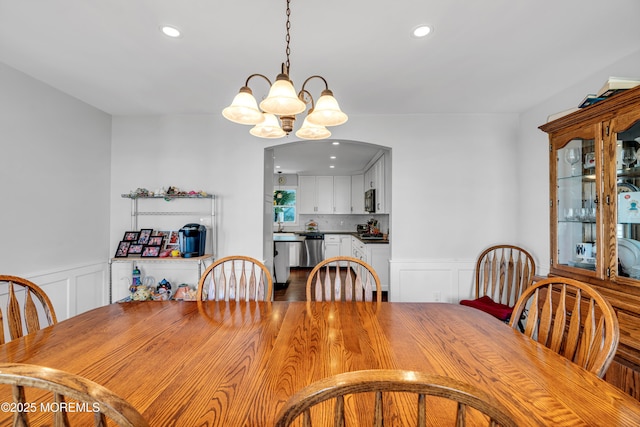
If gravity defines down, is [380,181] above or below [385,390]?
above

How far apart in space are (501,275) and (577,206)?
1121mm

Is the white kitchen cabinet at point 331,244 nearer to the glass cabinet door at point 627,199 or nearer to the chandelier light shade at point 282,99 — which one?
the glass cabinet door at point 627,199

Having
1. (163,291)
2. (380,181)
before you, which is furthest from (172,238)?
(380,181)

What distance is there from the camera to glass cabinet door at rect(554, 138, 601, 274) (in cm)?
192

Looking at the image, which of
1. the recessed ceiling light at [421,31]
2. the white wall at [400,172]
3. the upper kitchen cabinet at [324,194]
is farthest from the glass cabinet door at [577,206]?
the upper kitchen cabinet at [324,194]

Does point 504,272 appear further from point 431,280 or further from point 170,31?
point 170,31

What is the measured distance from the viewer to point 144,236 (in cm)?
331

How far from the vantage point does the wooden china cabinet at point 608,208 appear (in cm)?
Answer: 162

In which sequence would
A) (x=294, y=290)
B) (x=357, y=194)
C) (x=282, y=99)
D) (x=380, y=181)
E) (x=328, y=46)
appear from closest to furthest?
(x=282, y=99) < (x=328, y=46) < (x=380, y=181) < (x=294, y=290) < (x=357, y=194)

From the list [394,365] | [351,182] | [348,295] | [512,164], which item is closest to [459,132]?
[512,164]

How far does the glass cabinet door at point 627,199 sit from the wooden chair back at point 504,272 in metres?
1.11

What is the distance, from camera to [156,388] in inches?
32.8

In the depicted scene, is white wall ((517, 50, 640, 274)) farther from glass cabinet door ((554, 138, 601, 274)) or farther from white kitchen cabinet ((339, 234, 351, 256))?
white kitchen cabinet ((339, 234, 351, 256))

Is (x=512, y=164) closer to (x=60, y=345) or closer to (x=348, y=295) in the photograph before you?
(x=348, y=295)
